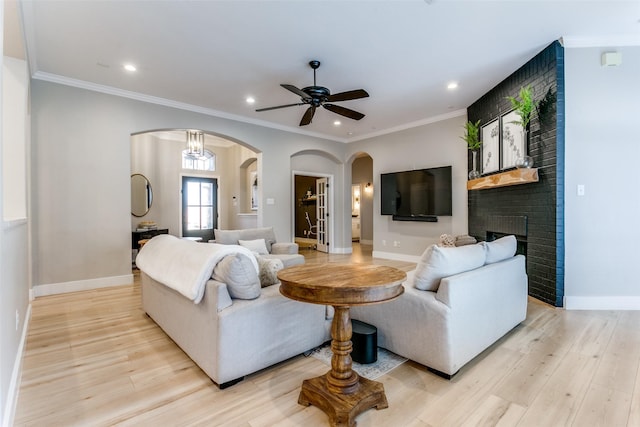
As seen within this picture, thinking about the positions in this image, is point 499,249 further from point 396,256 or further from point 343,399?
point 396,256

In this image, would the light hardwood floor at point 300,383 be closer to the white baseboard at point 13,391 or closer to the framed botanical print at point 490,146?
the white baseboard at point 13,391

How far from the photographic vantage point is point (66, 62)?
3.61 meters

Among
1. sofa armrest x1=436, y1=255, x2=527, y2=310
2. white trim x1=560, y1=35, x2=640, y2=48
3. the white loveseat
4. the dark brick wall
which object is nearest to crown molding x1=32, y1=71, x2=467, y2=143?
the dark brick wall

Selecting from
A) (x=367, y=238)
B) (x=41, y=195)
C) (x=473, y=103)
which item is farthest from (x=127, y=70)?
(x=367, y=238)

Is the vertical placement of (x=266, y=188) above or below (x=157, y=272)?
above

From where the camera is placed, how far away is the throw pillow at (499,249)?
2.52m

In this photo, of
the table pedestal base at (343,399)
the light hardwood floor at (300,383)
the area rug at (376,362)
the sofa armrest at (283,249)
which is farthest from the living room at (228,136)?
the area rug at (376,362)

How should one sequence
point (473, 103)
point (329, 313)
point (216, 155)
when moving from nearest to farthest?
point (329, 313)
point (473, 103)
point (216, 155)

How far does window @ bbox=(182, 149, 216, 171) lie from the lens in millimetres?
7438

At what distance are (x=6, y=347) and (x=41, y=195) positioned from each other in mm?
3054

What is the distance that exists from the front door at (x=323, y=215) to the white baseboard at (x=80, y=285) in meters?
4.44

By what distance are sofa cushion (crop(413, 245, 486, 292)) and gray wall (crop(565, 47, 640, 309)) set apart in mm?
2070

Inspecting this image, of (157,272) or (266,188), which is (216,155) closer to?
(266,188)

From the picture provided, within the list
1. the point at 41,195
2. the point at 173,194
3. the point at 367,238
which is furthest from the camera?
the point at 367,238
